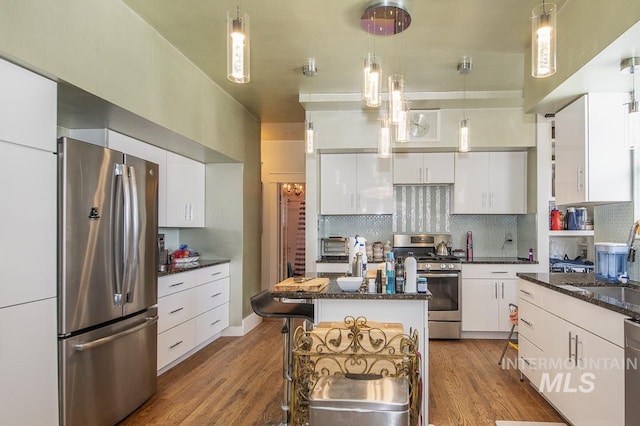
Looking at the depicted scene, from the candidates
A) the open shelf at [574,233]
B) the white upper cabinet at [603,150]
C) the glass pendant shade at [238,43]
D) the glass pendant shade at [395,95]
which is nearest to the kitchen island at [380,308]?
the glass pendant shade at [395,95]

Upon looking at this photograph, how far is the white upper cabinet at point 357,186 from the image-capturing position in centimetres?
506

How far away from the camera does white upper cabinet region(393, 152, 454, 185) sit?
197 inches

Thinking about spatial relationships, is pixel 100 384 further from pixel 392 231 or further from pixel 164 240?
pixel 392 231

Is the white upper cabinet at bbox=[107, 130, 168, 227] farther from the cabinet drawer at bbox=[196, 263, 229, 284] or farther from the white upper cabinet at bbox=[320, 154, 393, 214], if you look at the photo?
the white upper cabinet at bbox=[320, 154, 393, 214]

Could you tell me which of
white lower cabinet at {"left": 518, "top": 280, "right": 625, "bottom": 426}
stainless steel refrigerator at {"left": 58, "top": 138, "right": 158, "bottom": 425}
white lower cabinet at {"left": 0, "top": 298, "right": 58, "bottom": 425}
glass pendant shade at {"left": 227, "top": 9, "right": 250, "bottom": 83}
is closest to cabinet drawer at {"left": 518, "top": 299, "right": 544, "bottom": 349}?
white lower cabinet at {"left": 518, "top": 280, "right": 625, "bottom": 426}

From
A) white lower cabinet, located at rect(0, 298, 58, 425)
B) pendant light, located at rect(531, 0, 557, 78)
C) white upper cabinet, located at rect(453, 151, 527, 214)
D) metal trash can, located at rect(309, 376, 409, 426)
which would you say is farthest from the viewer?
white upper cabinet, located at rect(453, 151, 527, 214)

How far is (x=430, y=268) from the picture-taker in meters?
4.71

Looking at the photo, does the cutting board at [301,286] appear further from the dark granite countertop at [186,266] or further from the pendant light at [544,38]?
the pendant light at [544,38]

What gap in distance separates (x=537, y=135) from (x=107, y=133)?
14.3 ft

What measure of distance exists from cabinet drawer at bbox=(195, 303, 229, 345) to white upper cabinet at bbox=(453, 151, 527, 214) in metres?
3.03

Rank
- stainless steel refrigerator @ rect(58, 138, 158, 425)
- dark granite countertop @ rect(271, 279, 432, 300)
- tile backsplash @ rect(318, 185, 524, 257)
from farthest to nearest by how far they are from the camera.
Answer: tile backsplash @ rect(318, 185, 524, 257), dark granite countertop @ rect(271, 279, 432, 300), stainless steel refrigerator @ rect(58, 138, 158, 425)

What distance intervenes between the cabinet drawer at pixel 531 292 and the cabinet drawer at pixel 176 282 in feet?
9.71


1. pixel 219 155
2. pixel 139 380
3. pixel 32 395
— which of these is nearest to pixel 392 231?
pixel 219 155

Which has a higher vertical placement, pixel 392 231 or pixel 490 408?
pixel 392 231
